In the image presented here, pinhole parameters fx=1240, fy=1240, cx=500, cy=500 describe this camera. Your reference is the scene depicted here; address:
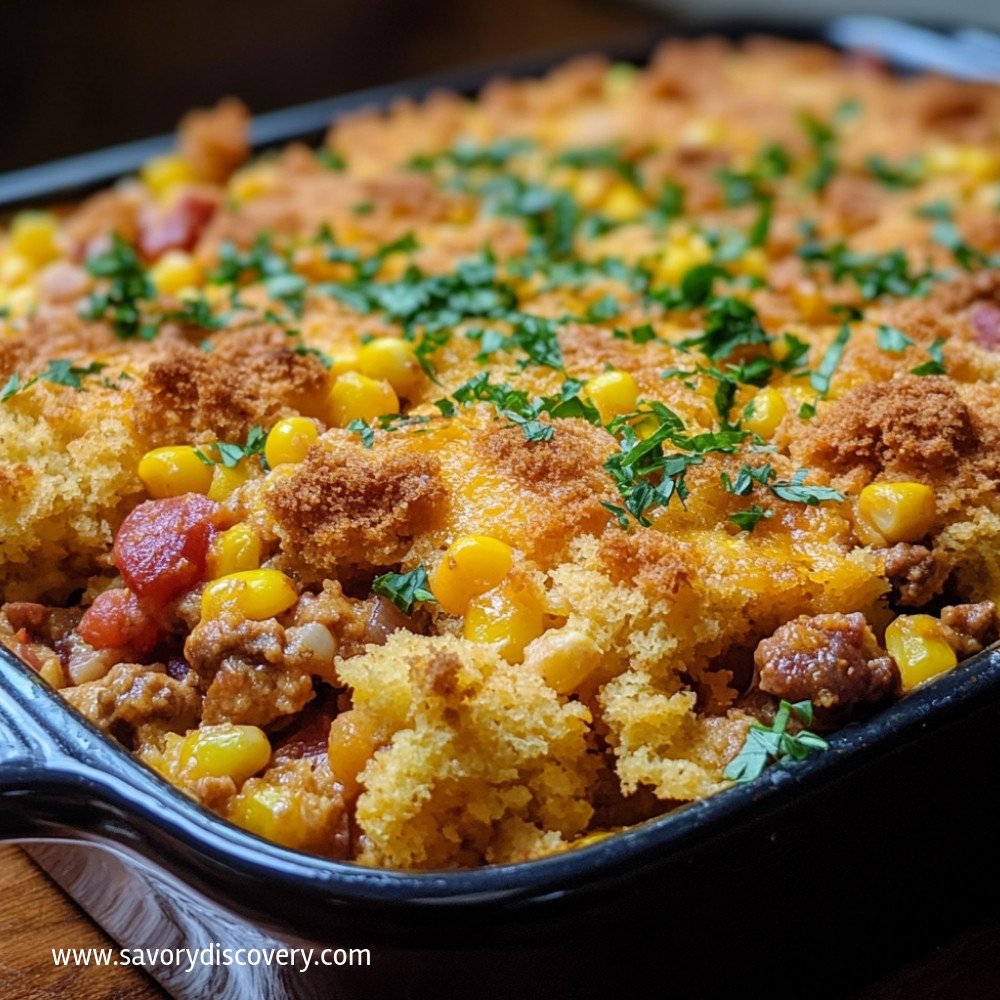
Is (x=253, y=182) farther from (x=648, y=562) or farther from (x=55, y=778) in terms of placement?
(x=55, y=778)

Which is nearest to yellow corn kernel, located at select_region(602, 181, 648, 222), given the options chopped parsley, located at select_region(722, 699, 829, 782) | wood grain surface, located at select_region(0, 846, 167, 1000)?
chopped parsley, located at select_region(722, 699, 829, 782)

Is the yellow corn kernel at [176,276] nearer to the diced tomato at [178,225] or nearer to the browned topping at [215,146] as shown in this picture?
the diced tomato at [178,225]

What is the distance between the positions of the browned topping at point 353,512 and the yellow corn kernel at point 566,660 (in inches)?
16.0

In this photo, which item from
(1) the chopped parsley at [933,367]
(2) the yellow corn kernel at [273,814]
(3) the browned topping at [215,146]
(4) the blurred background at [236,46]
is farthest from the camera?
(4) the blurred background at [236,46]

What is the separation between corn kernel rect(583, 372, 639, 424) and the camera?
279 centimetres

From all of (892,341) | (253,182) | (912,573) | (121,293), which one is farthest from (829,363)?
(253,182)

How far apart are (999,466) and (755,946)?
1.10 meters

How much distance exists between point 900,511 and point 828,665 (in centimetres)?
47

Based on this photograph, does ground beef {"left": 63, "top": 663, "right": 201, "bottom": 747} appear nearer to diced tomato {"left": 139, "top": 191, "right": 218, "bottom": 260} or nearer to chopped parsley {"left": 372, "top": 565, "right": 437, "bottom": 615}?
chopped parsley {"left": 372, "top": 565, "right": 437, "bottom": 615}

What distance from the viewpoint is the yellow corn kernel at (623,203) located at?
167 inches

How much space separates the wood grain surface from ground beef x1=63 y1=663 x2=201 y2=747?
447 millimetres

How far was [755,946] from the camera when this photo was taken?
2.12 m

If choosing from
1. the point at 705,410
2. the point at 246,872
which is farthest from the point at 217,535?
the point at 705,410

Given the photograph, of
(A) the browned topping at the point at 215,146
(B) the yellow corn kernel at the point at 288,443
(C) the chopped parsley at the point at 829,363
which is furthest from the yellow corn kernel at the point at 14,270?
(C) the chopped parsley at the point at 829,363
